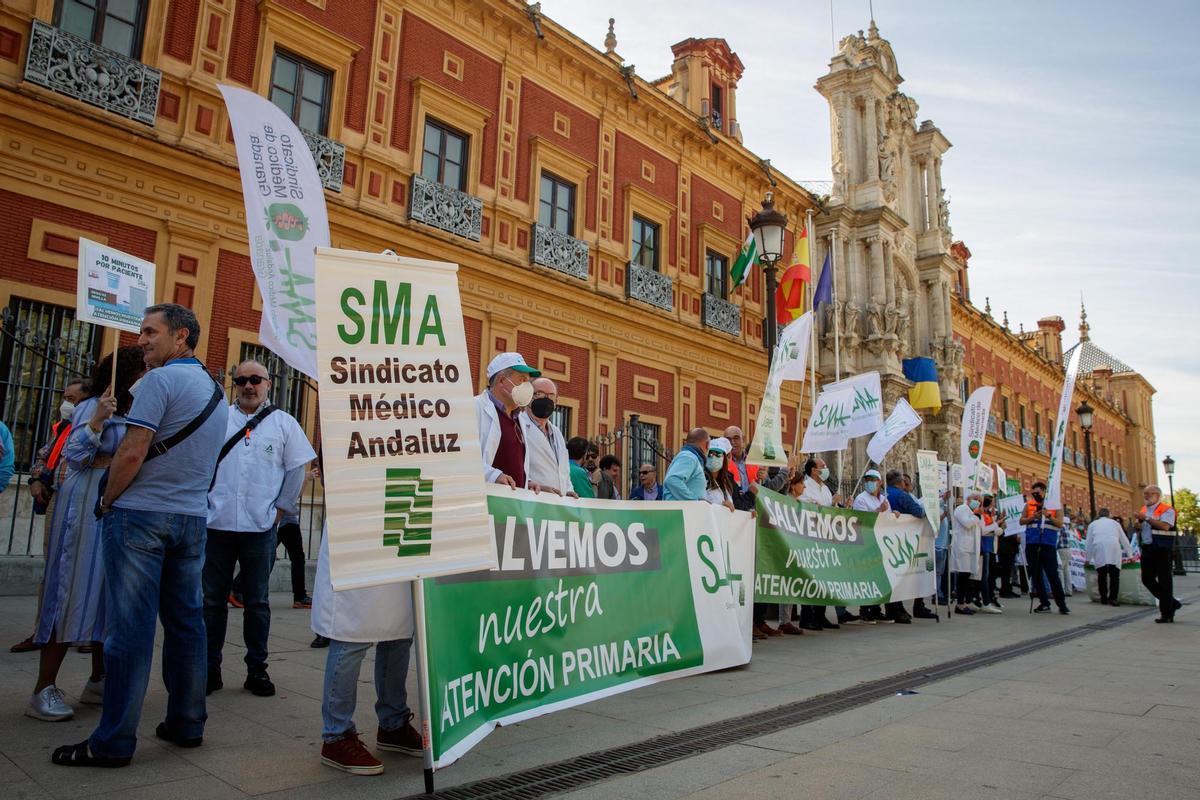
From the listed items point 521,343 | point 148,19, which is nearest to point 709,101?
point 521,343

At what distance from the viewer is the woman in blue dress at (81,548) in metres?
4.04

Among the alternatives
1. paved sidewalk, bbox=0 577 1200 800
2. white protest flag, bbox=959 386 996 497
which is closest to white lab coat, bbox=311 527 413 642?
paved sidewalk, bbox=0 577 1200 800

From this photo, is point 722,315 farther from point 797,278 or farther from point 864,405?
point 864,405

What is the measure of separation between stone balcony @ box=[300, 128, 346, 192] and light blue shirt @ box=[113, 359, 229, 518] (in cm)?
933

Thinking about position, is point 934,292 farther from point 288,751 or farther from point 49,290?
point 288,751

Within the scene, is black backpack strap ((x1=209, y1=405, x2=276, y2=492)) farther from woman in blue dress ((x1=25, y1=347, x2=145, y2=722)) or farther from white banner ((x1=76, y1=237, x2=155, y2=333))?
white banner ((x1=76, y1=237, x2=155, y2=333))

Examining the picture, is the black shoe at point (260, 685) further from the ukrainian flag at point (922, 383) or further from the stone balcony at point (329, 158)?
the ukrainian flag at point (922, 383)

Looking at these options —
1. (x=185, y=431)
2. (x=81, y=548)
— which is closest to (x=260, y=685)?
(x=81, y=548)

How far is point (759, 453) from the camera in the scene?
995cm

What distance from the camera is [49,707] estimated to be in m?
3.93

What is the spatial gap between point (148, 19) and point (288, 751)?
10.7 meters

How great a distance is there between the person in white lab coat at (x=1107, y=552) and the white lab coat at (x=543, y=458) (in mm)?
11958

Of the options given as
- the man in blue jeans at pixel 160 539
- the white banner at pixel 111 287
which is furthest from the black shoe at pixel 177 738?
the white banner at pixel 111 287

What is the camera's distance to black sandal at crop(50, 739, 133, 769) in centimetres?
328
